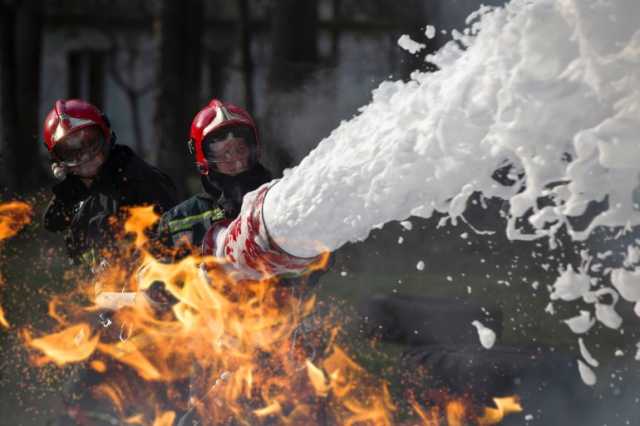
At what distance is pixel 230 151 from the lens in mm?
4477

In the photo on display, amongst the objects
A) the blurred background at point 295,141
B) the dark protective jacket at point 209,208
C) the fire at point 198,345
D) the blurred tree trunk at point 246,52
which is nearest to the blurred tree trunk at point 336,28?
the blurred background at point 295,141

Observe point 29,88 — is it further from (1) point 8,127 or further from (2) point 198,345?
(2) point 198,345

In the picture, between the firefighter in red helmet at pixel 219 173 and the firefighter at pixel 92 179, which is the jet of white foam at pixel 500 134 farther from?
the firefighter at pixel 92 179

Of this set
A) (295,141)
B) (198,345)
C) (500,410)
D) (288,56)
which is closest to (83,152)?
(198,345)

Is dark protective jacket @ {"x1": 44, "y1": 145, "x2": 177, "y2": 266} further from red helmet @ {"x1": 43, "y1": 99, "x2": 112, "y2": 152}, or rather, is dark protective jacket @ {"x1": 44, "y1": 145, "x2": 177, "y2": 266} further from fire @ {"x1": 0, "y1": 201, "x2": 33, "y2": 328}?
fire @ {"x1": 0, "y1": 201, "x2": 33, "y2": 328}

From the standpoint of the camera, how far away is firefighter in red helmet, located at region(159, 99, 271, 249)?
443 cm

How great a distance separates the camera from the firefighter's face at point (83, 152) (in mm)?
5012

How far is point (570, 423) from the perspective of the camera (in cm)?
547

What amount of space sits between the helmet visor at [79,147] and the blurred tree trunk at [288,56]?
23.5 feet

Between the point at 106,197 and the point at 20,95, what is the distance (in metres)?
10.5

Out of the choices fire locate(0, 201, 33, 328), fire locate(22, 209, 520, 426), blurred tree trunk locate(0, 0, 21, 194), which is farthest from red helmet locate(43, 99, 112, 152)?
blurred tree trunk locate(0, 0, 21, 194)

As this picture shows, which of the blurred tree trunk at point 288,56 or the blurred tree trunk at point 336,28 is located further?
the blurred tree trunk at point 336,28

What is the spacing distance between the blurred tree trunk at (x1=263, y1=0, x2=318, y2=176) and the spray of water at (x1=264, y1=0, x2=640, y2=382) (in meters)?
8.97

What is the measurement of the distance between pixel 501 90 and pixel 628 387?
389 cm
